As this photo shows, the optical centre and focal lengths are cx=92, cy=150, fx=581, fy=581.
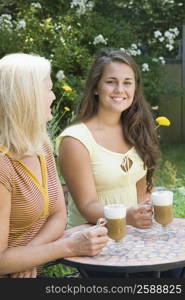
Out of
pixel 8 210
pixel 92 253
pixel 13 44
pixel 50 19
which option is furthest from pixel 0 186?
pixel 50 19

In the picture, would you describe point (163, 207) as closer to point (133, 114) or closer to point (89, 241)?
point (89, 241)

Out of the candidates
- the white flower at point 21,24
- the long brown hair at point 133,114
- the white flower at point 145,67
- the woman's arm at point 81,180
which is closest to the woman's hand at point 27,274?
the woman's arm at point 81,180

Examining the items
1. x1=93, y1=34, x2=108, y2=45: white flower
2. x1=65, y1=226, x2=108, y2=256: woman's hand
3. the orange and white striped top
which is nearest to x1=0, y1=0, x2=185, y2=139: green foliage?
x1=93, y1=34, x2=108, y2=45: white flower

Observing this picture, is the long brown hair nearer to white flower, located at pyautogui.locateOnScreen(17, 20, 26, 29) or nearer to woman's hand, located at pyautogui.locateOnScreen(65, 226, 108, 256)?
woman's hand, located at pyautogui.locateOnScreen(65, 226, 108, 256)

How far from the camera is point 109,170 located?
2736mm

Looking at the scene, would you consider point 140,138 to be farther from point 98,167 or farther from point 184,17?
point 184,17

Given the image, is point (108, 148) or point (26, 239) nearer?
point (26, 239)

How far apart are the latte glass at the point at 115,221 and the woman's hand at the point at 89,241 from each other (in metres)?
0.08

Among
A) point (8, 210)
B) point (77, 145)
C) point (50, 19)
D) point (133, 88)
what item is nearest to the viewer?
point (8, 210)

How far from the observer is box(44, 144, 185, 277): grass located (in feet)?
10.7

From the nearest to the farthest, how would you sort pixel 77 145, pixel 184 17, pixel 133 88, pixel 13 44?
pixel 77 145 < pixel 133 88 < pixel 13 44 < pixel 184 17

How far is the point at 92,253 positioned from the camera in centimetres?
210

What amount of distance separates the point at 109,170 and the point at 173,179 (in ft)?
→ 8.29

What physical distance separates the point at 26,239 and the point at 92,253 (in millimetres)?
253
